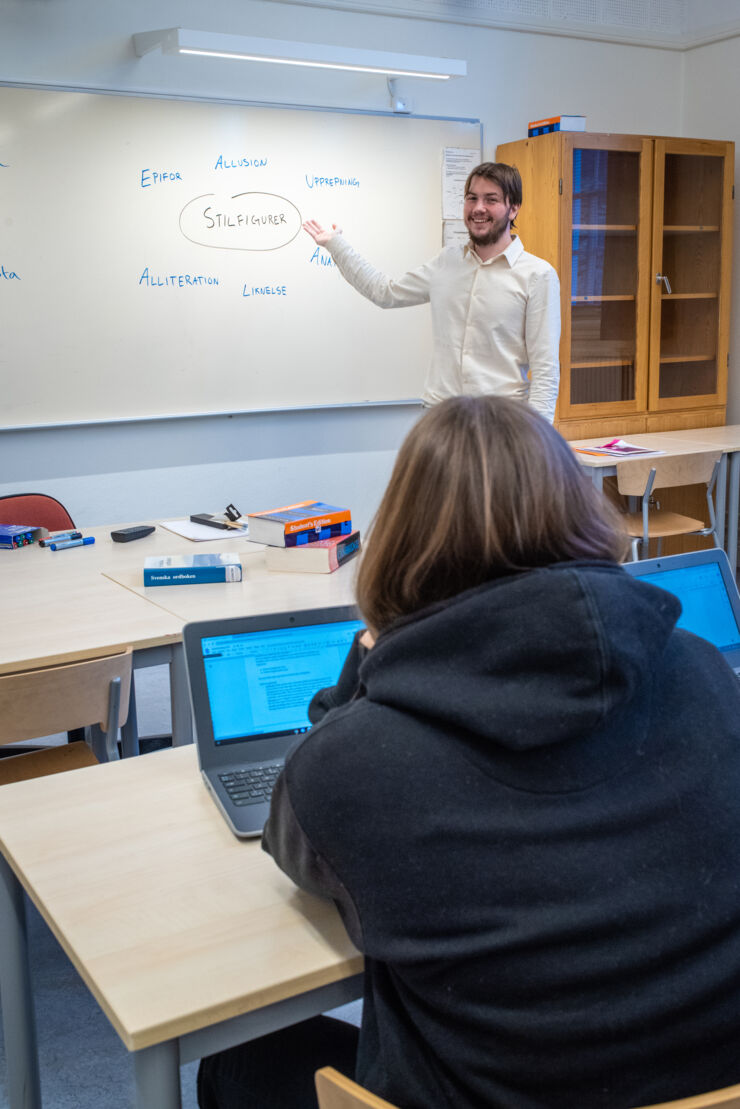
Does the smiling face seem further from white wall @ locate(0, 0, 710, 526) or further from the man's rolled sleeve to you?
white wall @ locate(0, 0, 710, 526)

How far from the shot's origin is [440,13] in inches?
184

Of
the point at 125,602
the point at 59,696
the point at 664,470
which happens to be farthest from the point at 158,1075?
the point at 664,470

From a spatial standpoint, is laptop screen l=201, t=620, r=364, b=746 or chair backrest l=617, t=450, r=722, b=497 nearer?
laptop screen l=201, t=620, r=364, b=746

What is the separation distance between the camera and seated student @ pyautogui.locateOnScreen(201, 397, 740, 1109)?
32.9 inches

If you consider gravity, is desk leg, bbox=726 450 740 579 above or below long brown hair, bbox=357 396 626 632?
below

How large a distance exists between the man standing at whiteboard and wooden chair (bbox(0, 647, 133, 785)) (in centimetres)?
210

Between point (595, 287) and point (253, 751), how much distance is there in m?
3.93

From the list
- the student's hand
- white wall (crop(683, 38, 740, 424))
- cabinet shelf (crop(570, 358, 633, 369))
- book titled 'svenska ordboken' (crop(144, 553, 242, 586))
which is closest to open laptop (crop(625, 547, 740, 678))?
book titled 'svenska ordboken' (crop(144, 553, 242, 586))

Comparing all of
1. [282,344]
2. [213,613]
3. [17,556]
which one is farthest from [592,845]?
[282,344]

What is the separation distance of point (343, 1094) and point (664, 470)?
11.2 ft

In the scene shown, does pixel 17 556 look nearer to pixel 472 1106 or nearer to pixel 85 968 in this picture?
pixel 85 968

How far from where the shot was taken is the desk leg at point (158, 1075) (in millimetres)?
949

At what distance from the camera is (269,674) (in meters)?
1.45

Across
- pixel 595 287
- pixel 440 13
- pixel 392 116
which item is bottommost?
pixel 595 287
